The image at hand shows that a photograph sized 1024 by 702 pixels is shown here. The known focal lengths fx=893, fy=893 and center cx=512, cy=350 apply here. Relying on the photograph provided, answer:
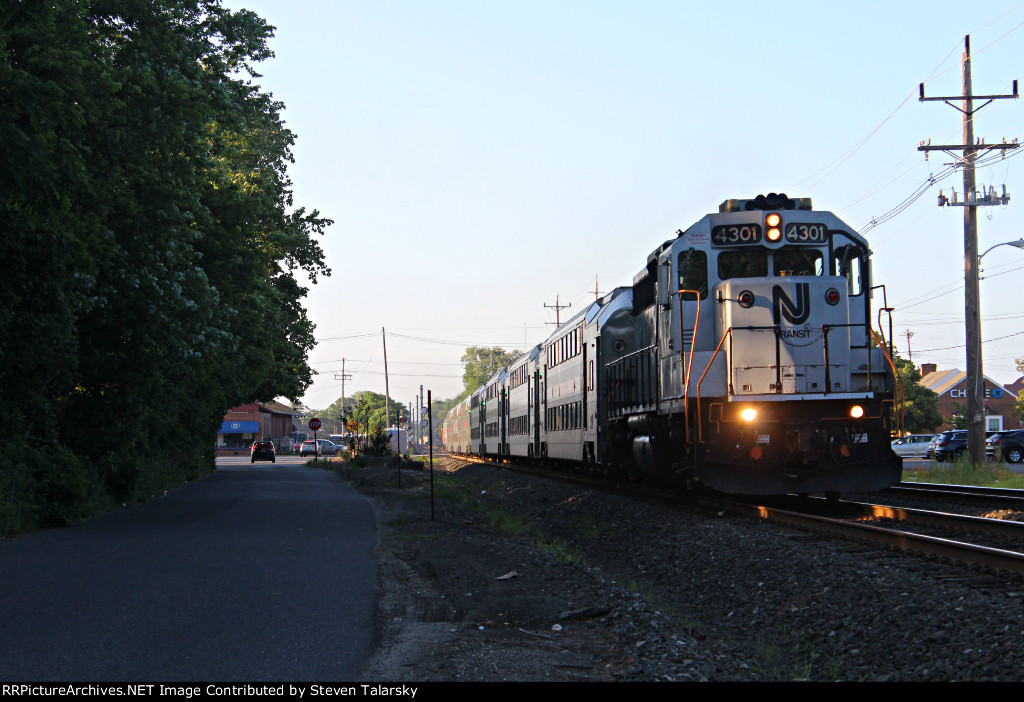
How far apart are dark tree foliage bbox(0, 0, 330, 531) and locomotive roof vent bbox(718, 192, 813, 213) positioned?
31.4 ft

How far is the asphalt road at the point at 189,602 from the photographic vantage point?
5.75 meters

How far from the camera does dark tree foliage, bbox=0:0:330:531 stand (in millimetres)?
12805

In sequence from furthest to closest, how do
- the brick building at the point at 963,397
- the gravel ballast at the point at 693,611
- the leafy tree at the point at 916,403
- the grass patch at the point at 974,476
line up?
1. the brick building at the point at 963,397
2. the leafy tree at the point at 916,403
3. the grass patch at the point at 974,476
4. the gravel ballast at the point at 693,611

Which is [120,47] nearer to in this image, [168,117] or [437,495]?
[168,117]

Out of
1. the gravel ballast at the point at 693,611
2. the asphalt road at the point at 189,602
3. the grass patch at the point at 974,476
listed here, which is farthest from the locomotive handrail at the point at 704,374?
the grass patch at the point at 974,476

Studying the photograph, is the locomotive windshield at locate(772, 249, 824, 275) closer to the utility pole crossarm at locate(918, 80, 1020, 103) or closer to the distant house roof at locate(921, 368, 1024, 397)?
the utility pole crossarm at locate(918, 80, 1020, 103)

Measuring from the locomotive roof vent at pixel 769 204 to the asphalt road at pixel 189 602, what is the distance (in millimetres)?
7484

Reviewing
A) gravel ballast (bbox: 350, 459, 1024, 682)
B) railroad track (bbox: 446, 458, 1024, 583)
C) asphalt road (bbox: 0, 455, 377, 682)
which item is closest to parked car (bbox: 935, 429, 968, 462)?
railroad track (bbox: 446, 458, 1024, 583)

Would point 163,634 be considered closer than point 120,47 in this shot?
Yes

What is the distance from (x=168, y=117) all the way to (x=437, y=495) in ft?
36.5

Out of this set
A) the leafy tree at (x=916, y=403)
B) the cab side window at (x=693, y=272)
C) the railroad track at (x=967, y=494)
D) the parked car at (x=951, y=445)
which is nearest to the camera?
the cab side window at (x=693, y=272)

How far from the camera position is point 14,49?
13.1m

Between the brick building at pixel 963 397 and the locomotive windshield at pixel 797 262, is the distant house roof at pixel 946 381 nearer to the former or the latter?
the brick building at pixel 963 397
